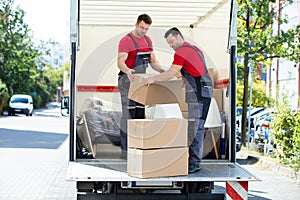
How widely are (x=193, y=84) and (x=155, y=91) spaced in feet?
1.75

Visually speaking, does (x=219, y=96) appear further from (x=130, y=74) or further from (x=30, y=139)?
(x=30, y=139)

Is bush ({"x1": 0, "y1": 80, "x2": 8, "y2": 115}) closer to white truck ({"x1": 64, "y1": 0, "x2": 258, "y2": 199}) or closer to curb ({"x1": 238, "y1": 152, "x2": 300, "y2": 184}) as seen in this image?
curb ({"x1": 238, "y1": 152, "x2": 300, "y2": 184})

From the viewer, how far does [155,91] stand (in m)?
6.84

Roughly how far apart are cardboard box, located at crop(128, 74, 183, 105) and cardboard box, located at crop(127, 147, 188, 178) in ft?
2.34

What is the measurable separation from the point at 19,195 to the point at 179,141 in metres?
4.55

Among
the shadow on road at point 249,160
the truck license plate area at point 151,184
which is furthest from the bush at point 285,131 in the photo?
the truck license plate area at point 151,184

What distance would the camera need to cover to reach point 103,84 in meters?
9.88

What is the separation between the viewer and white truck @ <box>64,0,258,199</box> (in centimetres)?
646

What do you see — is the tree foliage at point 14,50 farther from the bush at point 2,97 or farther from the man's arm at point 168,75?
the man's arm at point 168,75

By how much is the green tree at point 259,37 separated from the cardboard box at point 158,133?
11.7 metres

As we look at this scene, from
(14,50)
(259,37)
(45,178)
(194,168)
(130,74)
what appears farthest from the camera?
(14,50)

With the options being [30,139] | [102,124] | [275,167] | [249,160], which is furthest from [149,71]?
[30,139]

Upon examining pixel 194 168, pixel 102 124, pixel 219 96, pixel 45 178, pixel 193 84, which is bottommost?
pixel 45 178

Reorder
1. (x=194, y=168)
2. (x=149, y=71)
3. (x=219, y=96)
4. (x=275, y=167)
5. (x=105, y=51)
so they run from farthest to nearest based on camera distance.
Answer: (x=275, y=167), (x=105, y=51), (x=219, y=96), (x=149, y=71), (x=194, y=168)
